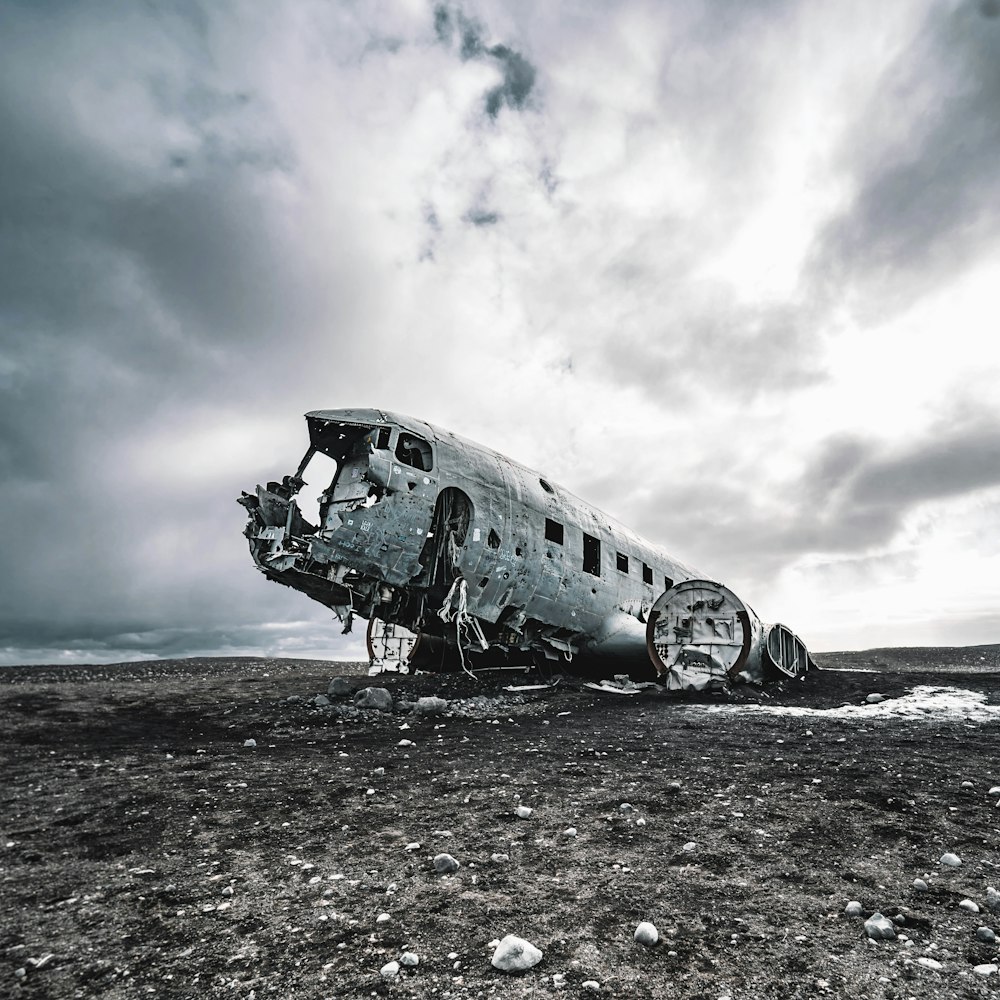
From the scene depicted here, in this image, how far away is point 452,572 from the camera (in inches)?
512

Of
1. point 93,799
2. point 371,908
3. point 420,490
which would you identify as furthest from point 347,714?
point 371,908

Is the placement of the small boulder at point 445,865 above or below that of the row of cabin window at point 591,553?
below

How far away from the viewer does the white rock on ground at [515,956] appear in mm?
2768

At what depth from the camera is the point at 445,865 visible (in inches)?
157

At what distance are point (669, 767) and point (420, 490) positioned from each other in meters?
7.46

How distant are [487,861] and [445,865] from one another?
33cm

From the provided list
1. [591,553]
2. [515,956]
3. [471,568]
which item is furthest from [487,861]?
[591,553]

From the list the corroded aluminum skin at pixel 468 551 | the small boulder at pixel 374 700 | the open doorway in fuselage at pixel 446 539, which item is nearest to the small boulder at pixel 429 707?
the small boulder at pixel 374 700

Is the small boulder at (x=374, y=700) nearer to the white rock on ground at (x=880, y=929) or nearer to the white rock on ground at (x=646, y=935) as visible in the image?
the white rock on ground at (x=646, y=935)

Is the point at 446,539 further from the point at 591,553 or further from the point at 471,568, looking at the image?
the point at 591,553

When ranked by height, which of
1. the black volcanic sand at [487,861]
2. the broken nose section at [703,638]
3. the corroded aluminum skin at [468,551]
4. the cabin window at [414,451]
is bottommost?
the black volcanic sand at [487,861]

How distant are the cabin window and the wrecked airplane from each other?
3 centimetres

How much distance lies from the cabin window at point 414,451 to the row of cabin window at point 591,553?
3952mm

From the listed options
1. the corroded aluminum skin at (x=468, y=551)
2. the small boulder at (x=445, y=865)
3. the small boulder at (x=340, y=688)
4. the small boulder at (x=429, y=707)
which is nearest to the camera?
the small boulder at (x=445, y=865)
